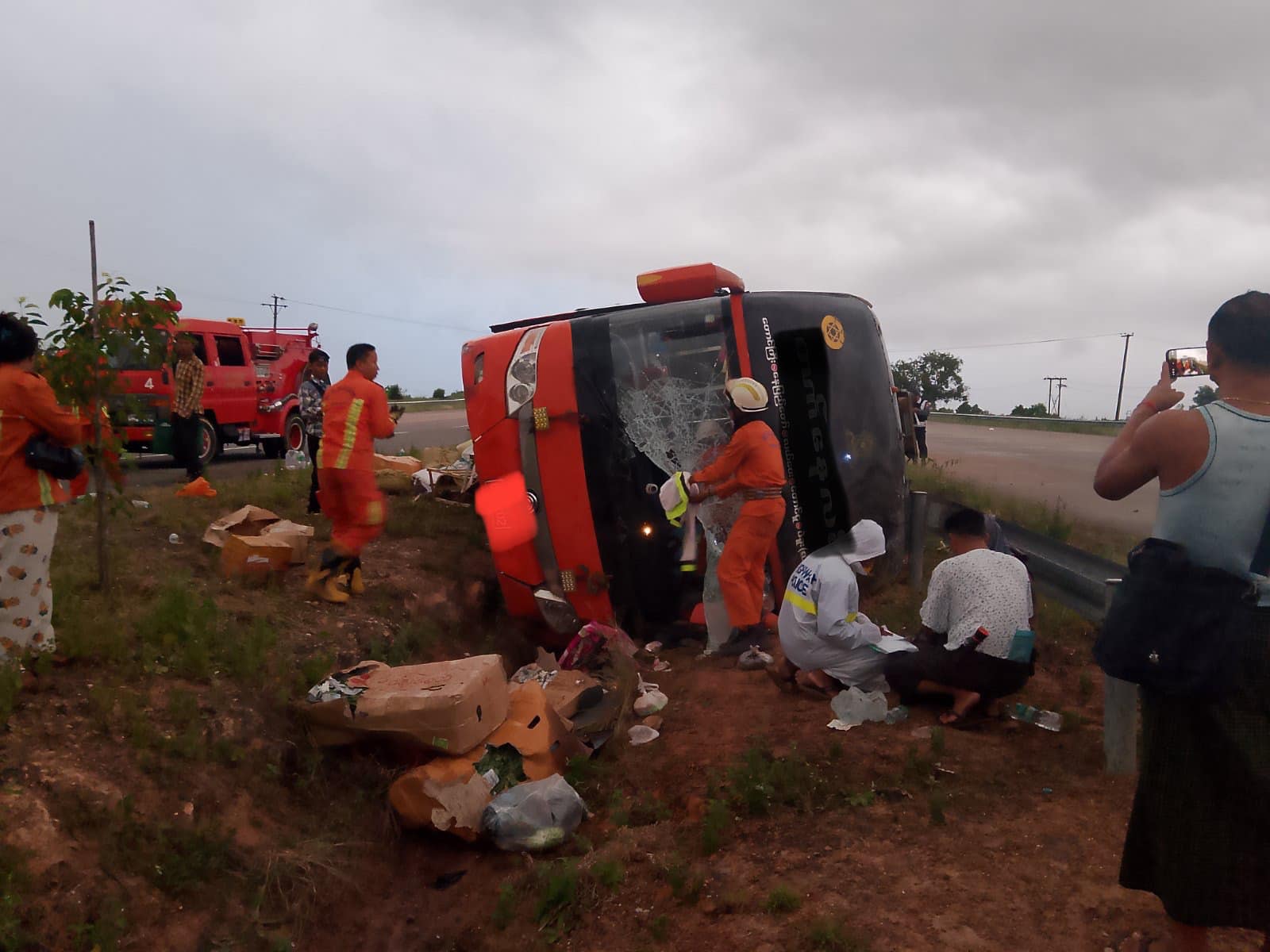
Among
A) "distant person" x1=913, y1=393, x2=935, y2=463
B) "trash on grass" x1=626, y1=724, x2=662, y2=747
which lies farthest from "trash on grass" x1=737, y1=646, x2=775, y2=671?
"distant person" x1=913, y1=393, x2=935, y2=463

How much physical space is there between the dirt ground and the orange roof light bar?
290cm

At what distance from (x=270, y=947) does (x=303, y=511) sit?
5480 millimetres

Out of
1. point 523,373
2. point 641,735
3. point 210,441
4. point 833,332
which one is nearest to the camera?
point 641,735

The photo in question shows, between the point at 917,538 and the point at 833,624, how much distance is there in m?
2.28

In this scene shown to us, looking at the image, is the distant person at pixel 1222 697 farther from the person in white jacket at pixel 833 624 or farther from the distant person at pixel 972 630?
the person in white jacket at pixel 833 624

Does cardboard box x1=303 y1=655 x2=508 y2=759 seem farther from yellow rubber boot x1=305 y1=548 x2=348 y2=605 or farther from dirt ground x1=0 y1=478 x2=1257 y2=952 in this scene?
yellow rubber boot x1=305 y1=548 x2=348 y2=605

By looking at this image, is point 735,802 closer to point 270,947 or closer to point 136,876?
point 270,947

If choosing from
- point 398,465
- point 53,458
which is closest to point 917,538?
point 398,465

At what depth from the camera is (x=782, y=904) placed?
301 centimetres

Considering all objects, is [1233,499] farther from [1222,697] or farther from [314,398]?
[314,398]

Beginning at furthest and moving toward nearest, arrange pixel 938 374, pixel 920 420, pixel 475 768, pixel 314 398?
pixel 938 374 → pixel 920 420 → pixel 314 398 → pixel 475 768

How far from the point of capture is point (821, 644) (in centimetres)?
491

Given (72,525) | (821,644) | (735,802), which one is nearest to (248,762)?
(735,802)

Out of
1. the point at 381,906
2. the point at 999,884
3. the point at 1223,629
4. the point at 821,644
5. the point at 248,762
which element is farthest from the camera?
the point at 821,644
